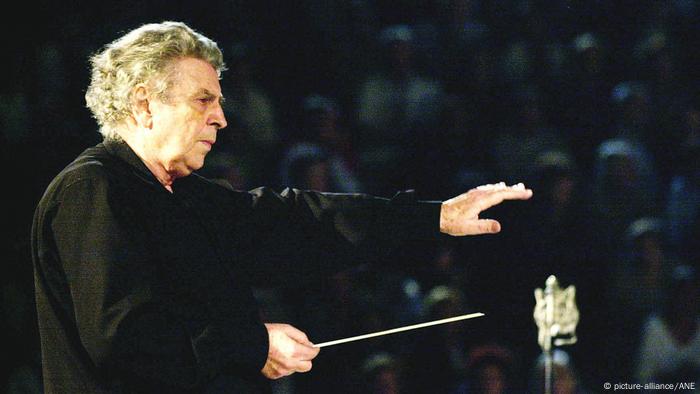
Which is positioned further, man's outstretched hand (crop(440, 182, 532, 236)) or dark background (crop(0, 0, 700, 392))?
dark background (crop(0, 0, 700, 392))

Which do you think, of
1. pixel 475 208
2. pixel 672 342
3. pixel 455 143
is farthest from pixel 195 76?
pixel 672 342

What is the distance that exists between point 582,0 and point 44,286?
2.23m

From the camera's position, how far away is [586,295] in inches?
113

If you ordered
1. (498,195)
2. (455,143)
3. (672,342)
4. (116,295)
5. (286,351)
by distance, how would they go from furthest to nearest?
(455,143) → (672,342) → (498,195) → (286,351) → (116,295)

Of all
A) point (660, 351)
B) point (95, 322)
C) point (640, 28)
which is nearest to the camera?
point (95, 322)

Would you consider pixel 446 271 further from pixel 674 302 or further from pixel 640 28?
pixel 640 28

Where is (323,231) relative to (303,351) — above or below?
above

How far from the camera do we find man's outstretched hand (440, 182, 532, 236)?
173cm

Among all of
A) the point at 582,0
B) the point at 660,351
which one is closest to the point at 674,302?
the point at 660,351

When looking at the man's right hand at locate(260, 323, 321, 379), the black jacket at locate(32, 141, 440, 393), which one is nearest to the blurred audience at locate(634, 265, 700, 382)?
the black jacket at locate(32, 141, 440, 393)

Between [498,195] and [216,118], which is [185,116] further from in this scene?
[498,195]

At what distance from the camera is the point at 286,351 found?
1513 millimetres

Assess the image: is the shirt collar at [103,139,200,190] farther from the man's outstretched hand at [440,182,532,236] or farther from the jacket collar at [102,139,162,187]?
the man's outstretched hand at [440,182,532,236]

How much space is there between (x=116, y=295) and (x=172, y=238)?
0.17 meters
